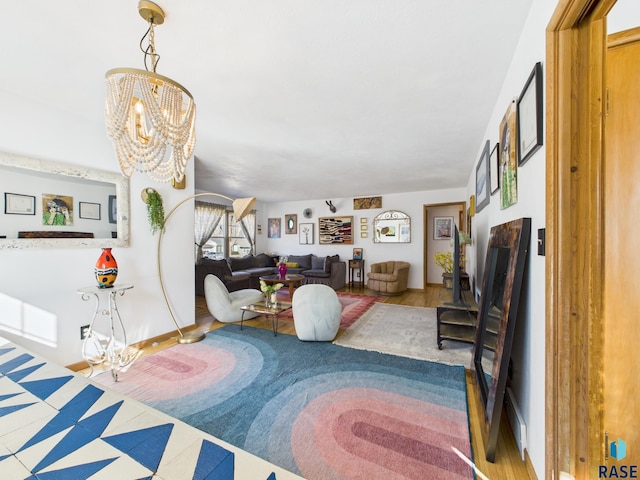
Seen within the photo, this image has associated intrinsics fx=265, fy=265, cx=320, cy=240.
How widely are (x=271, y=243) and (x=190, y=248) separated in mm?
4700

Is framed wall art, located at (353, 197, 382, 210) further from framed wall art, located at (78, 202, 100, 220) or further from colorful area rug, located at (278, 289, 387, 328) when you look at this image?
framed wall art, located at (78, 202, 100, 220)

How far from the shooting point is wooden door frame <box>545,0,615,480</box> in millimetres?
923

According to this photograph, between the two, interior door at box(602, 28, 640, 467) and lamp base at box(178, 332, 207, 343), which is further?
lamp base at box(178, 332, 207, 343)

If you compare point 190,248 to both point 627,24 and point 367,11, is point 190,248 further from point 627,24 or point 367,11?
point 627,24

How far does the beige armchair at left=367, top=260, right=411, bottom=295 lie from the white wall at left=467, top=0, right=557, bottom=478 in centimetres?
419

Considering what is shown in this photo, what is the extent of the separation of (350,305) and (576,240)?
4.24 metres

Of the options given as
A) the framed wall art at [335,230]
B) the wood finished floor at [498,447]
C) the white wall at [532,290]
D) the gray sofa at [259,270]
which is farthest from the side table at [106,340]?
the framed wall art at [335,230]

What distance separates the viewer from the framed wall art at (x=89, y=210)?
101 inches

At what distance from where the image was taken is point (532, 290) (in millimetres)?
1316

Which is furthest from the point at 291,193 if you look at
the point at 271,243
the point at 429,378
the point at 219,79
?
the point at 429,378

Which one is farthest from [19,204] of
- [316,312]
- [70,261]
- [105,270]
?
[316,312]

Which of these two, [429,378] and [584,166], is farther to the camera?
[429,378]

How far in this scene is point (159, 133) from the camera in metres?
1.36

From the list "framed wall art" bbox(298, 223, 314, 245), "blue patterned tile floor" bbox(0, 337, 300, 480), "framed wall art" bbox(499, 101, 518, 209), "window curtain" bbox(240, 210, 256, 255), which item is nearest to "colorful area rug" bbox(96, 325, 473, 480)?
"blue patterned tile floor" bbox(0, 337, 300, 480)
